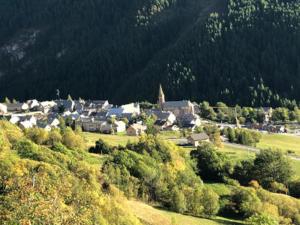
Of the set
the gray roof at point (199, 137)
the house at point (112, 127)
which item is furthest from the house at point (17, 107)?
the gray roof at point (199, 137)

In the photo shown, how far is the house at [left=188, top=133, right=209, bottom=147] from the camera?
79.8 meters

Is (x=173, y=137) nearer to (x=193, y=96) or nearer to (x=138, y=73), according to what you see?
(x=193, y=96)

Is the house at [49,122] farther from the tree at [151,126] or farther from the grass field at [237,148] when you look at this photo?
the tree at [151,126]

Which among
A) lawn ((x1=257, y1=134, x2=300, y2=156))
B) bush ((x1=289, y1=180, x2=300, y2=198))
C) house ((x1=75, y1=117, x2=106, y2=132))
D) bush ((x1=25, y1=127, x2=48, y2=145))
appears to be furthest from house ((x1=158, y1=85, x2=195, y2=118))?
bush ((x1=25, y1=127, x2=48, y2=145))

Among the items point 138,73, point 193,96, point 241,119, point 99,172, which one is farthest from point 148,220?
point 138,73

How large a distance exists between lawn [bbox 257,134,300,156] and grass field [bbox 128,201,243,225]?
3966 centimetres

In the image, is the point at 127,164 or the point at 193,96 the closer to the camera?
the point at 127,164

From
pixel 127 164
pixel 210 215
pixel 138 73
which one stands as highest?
pixel 138 73

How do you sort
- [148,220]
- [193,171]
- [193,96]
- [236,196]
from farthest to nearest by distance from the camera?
[193,96] → [193,171] → [236,196] → [148,220]

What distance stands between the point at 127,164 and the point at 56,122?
4072cm

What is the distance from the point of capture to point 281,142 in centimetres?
9306

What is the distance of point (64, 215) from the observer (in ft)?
64.0

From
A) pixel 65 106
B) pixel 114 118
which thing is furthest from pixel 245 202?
pixel 65 106

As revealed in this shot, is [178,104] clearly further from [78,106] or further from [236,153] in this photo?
[236,153]
